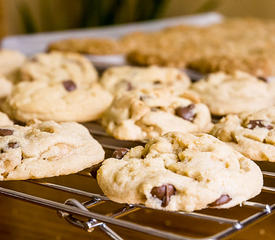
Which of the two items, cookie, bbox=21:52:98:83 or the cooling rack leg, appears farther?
cookie, bbox=21:52:98:83

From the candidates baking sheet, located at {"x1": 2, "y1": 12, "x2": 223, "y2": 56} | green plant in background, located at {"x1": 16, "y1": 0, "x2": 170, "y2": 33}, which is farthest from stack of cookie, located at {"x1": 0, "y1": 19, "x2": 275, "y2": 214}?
green plant in background, located at {"x1": 16, "y1": 0, "x2": 170, "y2": 33}

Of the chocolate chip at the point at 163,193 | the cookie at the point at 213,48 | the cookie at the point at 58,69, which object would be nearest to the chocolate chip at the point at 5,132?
the chocolate chip at the point at 163,193

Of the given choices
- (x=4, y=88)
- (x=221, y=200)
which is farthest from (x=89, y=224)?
(x=4, y=88)

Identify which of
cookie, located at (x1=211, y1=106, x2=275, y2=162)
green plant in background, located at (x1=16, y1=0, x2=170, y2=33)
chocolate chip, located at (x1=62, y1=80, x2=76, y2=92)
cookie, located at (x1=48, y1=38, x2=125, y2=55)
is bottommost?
green plant in background, located at (x1=16, y1=0, x2=170, y2=33)

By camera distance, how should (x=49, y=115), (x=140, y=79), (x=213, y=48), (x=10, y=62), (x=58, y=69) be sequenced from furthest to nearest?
(x=213, y=48) → (x=10, y=62) → (x=58, y=69) → (x=140, y=79) → (x=49, y=115)

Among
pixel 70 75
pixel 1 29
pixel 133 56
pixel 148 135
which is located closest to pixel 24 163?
pixel 148 135

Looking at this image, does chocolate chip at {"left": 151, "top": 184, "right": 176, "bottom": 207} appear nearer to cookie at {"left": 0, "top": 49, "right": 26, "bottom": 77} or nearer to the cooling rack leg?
the cooling rack leg

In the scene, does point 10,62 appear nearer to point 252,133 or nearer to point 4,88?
point 4,88
